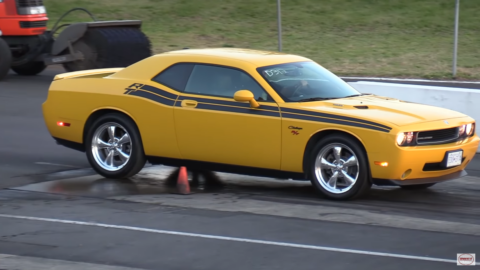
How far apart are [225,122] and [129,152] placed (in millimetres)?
1392

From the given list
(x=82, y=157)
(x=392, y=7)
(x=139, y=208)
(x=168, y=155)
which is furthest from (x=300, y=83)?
(x=392, y=7)

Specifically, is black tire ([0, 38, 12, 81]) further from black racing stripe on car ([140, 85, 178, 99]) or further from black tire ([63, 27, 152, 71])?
black racing stripe on car ([140, 85, 178, 99])

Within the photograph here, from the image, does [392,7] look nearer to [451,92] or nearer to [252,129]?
[451,92]

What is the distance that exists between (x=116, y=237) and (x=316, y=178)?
7.83 feet

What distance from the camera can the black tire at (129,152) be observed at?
9602 millimetres

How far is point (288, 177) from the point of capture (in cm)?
885

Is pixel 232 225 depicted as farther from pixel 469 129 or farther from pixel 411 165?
pixel 469 129

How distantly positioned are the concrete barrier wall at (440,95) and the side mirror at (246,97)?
3.70 meters

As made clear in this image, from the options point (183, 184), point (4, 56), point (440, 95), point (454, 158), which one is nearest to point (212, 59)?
point (183, 184)

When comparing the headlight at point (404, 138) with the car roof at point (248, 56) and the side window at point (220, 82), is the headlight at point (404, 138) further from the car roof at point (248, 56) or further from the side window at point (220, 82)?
the car roof at point (248, 56)

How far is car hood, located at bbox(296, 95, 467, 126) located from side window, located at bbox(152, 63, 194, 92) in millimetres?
1447

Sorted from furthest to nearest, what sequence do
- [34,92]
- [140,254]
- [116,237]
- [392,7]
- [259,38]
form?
[392,7], [259,38], [34,92], [116,237], [140,254]

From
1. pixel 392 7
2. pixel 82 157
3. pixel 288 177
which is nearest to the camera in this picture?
pixel 288 177

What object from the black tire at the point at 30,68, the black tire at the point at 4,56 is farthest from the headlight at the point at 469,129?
the black tire at the point at 30,68
